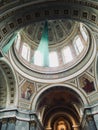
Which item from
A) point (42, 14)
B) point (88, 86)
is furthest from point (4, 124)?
point (42, 14)

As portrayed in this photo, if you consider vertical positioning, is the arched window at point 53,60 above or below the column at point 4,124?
above

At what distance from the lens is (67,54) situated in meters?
20.0

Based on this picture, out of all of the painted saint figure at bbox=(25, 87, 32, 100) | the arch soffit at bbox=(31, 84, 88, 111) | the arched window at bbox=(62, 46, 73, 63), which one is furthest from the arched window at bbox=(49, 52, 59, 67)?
the painted saint figure at bbox=(25, 87, 32, 100)

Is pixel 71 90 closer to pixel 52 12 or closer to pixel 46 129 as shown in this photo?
pixel 46 129

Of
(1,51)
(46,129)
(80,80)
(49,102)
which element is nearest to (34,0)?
(1,51)

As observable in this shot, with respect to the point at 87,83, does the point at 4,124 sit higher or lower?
lower

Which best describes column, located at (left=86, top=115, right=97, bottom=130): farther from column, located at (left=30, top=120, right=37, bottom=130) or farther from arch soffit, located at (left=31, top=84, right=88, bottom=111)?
column, located at (left=30, top=120, right=37, bottom=130)

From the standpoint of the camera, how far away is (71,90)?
55.0 ft

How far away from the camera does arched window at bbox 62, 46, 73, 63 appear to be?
1925 centimetres

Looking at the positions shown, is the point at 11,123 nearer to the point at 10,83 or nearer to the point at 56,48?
the point at 10,83

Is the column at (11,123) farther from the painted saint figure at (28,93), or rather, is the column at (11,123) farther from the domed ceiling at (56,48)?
the domed ceiling at (56,48)

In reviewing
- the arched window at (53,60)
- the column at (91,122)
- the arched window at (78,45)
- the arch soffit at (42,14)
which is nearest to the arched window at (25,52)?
the arched window at (53,60)

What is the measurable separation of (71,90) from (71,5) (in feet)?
30.7

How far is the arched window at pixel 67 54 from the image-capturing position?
19250 millimetres
